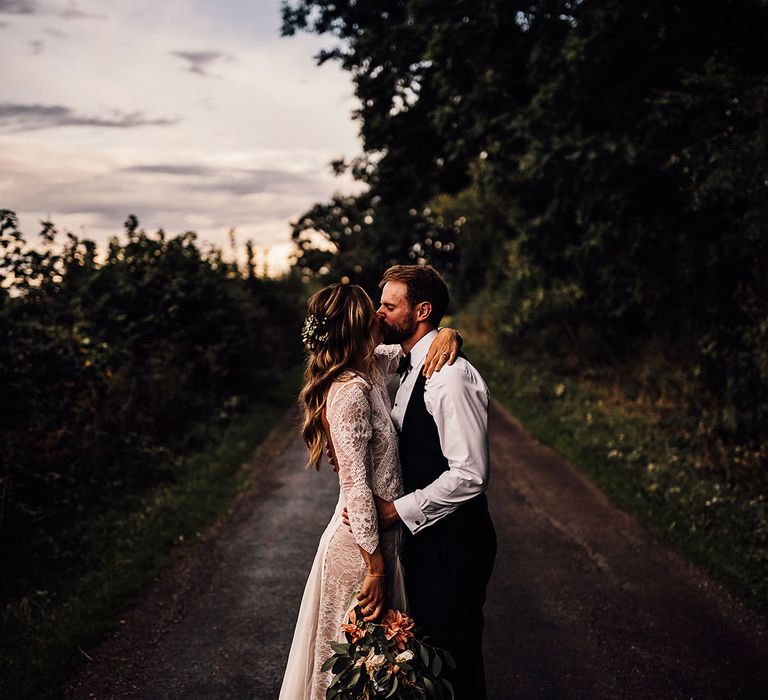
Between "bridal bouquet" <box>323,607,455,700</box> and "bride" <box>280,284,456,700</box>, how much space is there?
0.13 meters

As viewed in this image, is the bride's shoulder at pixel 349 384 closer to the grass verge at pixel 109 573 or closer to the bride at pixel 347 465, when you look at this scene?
the bride at pixel 347 465

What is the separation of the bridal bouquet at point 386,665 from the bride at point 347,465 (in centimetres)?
13

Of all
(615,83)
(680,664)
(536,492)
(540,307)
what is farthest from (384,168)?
(680,664)

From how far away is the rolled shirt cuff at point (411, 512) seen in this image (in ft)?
9.25

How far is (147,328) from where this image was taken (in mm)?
11781

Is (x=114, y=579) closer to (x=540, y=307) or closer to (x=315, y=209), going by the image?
(x=540, y=307)

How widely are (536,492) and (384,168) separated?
12.6 meters

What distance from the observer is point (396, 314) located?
3088 mm

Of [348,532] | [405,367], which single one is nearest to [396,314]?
→ [405,367]

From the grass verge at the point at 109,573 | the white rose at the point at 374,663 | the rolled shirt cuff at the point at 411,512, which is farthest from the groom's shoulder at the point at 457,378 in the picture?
the grass verge at the point at 109,573

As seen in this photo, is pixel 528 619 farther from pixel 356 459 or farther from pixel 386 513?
pixel 356 459

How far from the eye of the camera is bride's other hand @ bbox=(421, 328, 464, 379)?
9.32ft

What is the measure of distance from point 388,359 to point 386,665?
63.4 inches

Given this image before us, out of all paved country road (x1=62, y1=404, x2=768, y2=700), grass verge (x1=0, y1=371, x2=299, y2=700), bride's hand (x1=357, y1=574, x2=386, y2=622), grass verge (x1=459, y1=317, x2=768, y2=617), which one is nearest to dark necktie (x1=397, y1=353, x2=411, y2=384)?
bride's hand (x1=357, y1=574, x2=386, y2=622)
